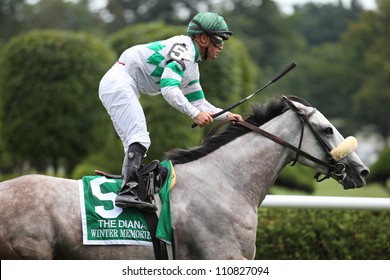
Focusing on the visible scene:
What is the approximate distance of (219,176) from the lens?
527 centimetres

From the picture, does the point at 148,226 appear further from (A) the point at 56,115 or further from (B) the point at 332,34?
(B) the point at 332,34

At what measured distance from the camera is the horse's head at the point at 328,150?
17.6 ft

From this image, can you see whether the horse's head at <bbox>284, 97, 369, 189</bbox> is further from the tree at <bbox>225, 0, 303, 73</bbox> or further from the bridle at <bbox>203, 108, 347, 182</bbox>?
the tree at <bbox>225, 0, 303, 73</bbox>

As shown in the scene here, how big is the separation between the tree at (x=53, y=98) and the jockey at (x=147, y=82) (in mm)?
13425

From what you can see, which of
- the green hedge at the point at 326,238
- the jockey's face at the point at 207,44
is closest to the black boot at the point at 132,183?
the jockey's face at the point at 207,44

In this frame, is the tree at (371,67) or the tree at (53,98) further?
the tree at (371,67)

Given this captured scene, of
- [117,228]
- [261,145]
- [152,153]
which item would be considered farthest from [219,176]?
[152,153]

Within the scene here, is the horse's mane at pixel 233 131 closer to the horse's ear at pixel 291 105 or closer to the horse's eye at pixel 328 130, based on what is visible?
the horse's ear at pixel 291 105

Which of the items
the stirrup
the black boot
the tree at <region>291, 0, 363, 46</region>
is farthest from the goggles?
the tree at <region>291, 0, 363, 46</region>

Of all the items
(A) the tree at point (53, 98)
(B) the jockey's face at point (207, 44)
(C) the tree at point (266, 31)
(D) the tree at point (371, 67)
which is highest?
(C) the tree at point (266, 31)

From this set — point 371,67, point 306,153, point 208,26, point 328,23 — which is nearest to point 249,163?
point 306,153

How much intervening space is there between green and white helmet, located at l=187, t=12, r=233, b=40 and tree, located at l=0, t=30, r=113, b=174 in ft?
44.1

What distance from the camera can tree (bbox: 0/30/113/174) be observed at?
61.0 ft
